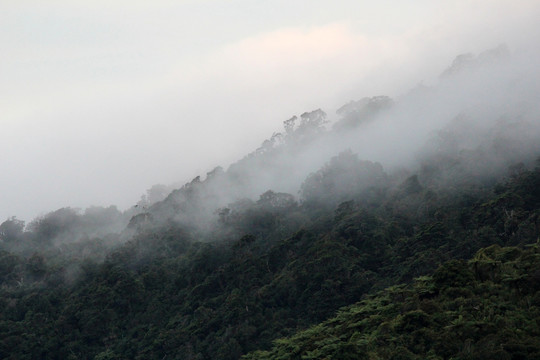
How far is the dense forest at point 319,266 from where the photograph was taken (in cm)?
4127

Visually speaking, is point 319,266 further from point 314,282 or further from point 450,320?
point 450,320

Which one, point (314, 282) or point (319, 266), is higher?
point (319, 266)

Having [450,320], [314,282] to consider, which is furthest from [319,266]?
[450,320]

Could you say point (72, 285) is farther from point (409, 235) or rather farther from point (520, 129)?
point (520, 129)

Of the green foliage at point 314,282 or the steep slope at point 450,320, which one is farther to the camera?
the green foliage at point 314,282

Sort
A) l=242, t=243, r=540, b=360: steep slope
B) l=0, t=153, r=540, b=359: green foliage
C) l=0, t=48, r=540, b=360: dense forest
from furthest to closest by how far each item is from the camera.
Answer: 1. l=0, t=48, r=540, b=360: dense forest
2. l=0, t=153, r=540, b=359: green foliage
3. l=242, t=243, r=540, b=360: steep slope

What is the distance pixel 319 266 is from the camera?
202 ft

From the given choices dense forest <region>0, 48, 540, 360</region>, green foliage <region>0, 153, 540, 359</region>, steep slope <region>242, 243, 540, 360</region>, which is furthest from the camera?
dense forest <region>0, 48, 540, 360</region>

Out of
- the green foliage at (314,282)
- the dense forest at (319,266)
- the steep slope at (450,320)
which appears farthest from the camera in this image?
the dense forest at (319,266)

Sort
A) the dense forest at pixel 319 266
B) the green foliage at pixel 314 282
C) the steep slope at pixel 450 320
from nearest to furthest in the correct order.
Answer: the steep slope at pixel 450 320 < the green foliage at pixel 314 282 < the dense forest at pixel 319 266

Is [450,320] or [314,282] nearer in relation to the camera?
[450,320]

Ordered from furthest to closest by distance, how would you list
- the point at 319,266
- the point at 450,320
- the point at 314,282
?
1. the point at 319,266
2. the point at 314,282
3. the point at 450,320

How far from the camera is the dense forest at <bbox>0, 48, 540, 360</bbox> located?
1625 inches

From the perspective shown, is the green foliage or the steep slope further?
the green foliage
